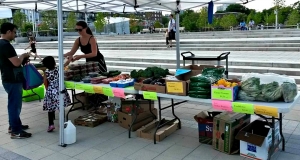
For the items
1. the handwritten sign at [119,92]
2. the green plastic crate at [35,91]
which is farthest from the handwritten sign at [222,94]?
the green plastic crate at [35,91]

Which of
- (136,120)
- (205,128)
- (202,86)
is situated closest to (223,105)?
(202,86)

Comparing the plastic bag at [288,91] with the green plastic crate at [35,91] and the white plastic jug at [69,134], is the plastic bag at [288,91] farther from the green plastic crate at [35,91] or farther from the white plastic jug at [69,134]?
the green plastic crate at [35,91]

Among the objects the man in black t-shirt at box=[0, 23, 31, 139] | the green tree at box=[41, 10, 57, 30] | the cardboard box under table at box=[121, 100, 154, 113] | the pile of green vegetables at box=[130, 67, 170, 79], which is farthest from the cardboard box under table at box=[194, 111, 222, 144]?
the green tree at box=[41, 10, 57, 30]

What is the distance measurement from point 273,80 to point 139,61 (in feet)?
26.1

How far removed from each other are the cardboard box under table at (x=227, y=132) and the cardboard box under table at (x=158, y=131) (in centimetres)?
79

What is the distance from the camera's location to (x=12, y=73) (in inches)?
156

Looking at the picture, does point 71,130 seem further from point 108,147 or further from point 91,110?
point 91,110

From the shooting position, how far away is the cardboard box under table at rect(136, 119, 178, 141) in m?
4.00

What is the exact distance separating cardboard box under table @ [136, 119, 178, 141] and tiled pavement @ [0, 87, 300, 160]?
0.07 metres

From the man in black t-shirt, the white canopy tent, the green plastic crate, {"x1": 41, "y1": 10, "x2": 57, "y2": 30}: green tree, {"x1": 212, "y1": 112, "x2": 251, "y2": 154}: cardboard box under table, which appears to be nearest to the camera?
{"x1": 212, "y1": 112, "x2": 251, "y2": 154}: cardboard box under table

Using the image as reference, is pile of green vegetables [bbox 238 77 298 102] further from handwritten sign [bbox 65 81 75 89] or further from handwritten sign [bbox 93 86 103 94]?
handwritten sign [bbox 65 81 75 89]

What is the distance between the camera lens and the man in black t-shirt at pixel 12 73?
387cm

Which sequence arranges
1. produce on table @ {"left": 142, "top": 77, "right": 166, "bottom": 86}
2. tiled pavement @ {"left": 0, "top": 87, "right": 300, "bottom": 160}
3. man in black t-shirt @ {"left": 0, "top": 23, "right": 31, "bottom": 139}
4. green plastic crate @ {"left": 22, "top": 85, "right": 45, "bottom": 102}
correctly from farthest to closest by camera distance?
green plastic crate @ {"left": 22, "top": 85, "right": 45, "bottom": 102}
man in black t-shirt @ {"left": 0, "top": 23, "right": 31, "bottom": 139}
produce on table @ {"left": 142, "top": 77, "right": 166, "bottom": 86}
tiled pavement @ {"left": 0, "top": 87, "right": 300, "bottom": 160}

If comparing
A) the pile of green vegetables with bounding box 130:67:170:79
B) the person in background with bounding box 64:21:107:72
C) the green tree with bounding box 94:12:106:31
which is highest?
the green tree with bounding box 94:12:106:31
